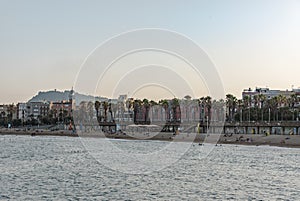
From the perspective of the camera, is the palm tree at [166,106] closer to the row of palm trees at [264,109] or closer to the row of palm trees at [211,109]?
the row of palm trees at [211,109]

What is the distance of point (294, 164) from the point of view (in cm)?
5825

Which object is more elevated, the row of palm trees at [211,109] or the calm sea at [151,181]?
the row of palm trees at [211,109]

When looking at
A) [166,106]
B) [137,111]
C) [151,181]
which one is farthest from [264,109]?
[151,181]

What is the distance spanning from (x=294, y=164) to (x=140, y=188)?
27188mm

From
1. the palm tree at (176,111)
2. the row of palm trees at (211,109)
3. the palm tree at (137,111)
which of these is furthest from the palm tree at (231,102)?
the palm tree at (137,111)

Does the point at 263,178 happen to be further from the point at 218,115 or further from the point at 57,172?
the point at 218,115

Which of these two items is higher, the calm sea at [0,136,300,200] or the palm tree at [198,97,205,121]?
the palm tree at [198,97,205,121]

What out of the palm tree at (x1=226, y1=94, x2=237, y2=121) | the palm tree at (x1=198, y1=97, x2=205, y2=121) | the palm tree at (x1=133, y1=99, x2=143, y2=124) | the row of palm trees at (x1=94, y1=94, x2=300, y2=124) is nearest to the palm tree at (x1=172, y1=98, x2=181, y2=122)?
the row of palm trees at (x1=94, y1=94, x2=300, y2=124)

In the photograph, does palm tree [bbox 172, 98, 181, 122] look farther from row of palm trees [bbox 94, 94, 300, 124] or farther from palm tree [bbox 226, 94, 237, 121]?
palm tree [bbox 226, 94, 237, 121]

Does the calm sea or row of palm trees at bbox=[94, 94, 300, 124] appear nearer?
the calm sea

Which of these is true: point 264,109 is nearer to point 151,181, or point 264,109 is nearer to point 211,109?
point 211,109

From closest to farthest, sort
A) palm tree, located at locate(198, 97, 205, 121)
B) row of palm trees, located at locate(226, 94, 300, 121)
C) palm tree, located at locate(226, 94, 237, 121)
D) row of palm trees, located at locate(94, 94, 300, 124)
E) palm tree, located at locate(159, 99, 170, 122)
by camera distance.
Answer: row of palm trees, located at locate(226, 94, 300, 121), row of palm trees, located at locate(94, 94, 300, 124), palm tree, located at locate(226, 94, 237, 121), palm tree, located at locate(198, 97, 205, 121), palm tree, located at locate(159, 99, 170, 122)

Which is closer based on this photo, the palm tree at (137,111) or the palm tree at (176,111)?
the palm tree at (176,111)

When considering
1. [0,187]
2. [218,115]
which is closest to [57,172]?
[0,187]
